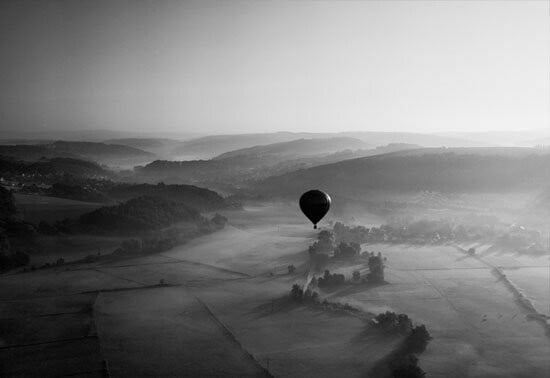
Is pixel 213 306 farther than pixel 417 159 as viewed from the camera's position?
No

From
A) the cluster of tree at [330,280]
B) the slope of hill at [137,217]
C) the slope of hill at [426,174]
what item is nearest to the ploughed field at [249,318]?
the cluster of tree at [330,280]

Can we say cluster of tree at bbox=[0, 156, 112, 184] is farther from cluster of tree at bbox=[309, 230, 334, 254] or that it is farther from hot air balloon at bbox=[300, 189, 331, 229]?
hot air balloon at bbox=[300, 189, 331, 229]

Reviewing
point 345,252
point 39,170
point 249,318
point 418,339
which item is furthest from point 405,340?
point 39,170

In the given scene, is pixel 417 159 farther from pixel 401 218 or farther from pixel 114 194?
pixel 114 194

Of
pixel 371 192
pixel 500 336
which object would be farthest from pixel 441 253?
pixel 371 192

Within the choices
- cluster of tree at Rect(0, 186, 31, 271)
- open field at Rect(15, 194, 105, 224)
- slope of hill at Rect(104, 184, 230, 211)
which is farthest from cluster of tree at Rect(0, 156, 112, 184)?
cluster of tree at Rect(0, 186, 31, 271)
